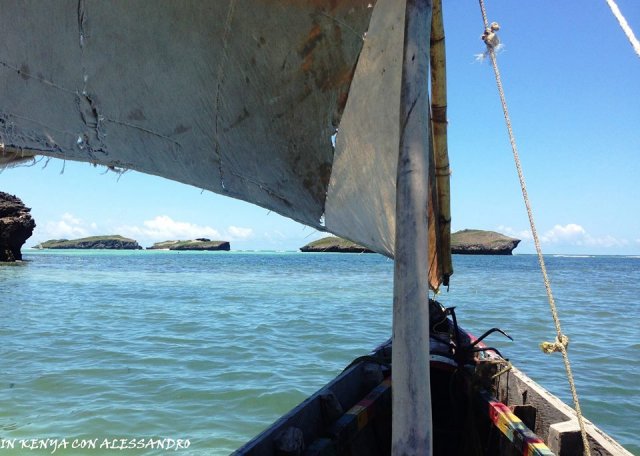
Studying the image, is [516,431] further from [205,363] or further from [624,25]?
[205,363]

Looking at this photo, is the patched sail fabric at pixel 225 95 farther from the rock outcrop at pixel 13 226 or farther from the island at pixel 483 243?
the island at pixel 483 243

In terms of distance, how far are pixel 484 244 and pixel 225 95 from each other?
124 meters

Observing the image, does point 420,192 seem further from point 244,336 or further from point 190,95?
point 244,336

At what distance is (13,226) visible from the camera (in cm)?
5628

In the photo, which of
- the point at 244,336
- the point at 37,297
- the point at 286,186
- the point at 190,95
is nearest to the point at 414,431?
the point at 286,186

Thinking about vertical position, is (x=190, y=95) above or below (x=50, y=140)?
above

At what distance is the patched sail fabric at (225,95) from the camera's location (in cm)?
154

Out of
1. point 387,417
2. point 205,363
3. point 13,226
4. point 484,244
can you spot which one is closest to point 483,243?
point 484,244

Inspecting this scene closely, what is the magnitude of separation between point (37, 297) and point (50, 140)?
24.5m

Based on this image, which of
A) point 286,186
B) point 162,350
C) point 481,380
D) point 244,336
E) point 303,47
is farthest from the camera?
point 244,336

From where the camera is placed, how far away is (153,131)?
6.41ft

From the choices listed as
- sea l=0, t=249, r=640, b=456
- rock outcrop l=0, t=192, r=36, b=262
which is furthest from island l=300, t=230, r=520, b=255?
sea l=0, t=249, r=640, b=456

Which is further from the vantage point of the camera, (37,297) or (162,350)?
(37,297)

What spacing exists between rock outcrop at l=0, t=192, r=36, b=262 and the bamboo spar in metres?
64.7
